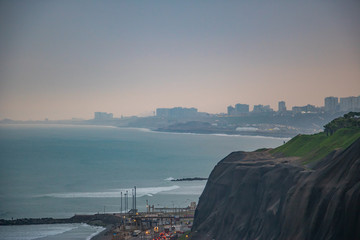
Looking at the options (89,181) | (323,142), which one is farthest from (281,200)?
(89,181)

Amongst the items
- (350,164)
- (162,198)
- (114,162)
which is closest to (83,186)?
(162,198)

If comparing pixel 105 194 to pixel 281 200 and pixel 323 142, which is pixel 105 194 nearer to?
pixel 323 142

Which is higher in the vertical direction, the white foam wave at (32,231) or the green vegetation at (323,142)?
the green vegetation at (323,142)

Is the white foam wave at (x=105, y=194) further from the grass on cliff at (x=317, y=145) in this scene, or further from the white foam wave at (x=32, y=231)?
the grass on cliff at (x=317, y=145)

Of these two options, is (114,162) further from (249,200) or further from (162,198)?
(249,200)

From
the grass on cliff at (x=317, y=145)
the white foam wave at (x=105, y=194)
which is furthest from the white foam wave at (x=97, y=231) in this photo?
the grass on cliff at (x=317, y=145)

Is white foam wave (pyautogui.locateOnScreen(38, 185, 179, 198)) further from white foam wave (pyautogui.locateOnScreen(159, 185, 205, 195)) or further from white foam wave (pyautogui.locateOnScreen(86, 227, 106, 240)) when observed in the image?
white foam wave (pyautogui.locateOnScreen(86, 227, 106, 240))

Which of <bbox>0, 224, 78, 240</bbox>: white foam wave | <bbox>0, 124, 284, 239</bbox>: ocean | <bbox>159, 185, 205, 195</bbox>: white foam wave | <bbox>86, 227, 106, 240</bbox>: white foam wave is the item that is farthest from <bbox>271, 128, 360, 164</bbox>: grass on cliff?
<bbox>0, 224, 78, 240</bbox>: white foam wave
